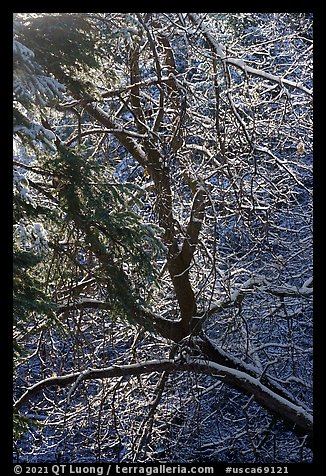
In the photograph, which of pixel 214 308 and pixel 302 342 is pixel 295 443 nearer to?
pixel 302 342

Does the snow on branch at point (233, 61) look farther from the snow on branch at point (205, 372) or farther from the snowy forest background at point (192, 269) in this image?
the snow on branch at point (205, 372)

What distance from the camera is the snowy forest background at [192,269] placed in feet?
8.38

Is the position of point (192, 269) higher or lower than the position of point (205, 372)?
higher

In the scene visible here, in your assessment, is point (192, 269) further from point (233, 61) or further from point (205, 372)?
point (233, 61)

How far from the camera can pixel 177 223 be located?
2.68 m

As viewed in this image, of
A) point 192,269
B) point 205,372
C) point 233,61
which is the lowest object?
point 205,372

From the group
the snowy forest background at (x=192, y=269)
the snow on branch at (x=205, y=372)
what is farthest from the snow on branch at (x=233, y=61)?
the snow on branch at (x=205, y=372)

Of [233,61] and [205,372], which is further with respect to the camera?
[205,372]

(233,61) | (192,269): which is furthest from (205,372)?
(233,61)

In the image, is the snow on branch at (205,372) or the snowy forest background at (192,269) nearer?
the snowy forest background at (192,269)

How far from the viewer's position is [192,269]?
274 centimetres

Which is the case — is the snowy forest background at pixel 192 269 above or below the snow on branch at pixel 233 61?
below

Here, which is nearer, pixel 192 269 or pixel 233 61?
pixel 233 61
